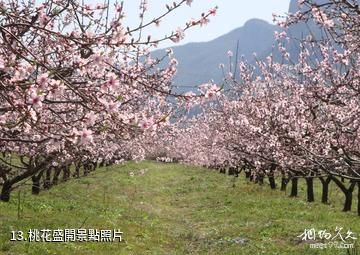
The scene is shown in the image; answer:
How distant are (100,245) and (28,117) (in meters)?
10.5

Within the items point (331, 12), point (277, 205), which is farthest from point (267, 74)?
point (331, 12)

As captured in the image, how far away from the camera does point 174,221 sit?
72.0ft

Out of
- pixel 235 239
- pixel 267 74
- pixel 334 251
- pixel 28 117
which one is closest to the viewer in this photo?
pixel 28 117

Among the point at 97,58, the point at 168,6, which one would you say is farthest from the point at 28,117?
the point at 168,6

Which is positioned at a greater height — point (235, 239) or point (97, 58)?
point (97, 58)

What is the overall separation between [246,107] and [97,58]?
85.2 feet

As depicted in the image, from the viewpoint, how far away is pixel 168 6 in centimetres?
594

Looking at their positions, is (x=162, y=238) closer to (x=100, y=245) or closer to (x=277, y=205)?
(x=100, y=245)

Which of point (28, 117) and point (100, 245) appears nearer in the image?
point (28, 117)

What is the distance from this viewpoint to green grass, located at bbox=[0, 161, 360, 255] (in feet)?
48.2

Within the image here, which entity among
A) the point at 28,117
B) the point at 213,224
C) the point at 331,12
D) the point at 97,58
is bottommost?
the point at 213,224

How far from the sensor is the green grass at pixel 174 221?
48.2ft

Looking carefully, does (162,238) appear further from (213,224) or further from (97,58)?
(97,58)

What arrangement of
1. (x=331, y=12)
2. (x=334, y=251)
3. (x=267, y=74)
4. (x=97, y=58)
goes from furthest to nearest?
1. (x=267, y=74)
2. (x=334, y=251)
3. (x=331, y=12)
4. (x=97, y=58)
